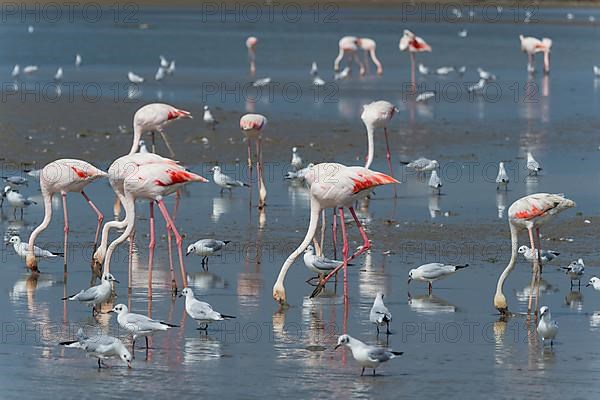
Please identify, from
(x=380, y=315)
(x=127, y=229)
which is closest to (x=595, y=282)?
(x=380, y=315)

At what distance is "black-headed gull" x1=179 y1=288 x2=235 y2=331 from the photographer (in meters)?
11.0

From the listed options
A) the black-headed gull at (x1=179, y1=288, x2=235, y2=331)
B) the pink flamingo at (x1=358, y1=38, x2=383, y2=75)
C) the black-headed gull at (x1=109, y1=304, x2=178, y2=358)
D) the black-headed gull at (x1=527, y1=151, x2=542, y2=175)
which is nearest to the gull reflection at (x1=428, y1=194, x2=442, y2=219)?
the black-headed gull at (x1=527, y1=151, x2=542, y2=175)

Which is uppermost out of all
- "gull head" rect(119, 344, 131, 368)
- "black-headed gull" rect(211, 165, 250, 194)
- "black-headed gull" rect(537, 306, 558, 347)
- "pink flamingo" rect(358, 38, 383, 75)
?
"pink flamingo" rect(358, 38, 383, 75)

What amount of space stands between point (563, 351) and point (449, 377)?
1.22 meters

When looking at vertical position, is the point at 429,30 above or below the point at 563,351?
above

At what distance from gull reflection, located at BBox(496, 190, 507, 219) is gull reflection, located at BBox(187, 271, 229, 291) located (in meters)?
4.49

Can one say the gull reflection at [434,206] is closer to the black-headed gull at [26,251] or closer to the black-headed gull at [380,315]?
the black-headed gull at [26,251]

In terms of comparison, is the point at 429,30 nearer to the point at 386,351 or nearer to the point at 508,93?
the point at 508,93

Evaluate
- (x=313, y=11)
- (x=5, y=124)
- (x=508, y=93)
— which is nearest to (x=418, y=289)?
(x=5, y=124)

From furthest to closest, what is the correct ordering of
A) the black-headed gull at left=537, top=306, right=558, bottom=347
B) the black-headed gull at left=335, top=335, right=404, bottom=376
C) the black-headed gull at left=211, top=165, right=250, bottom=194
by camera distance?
the black-headed gull at left=211, top=165, right=250, bottom=194
the black-headed gull at left=537, top=306, right=558, bottom=347
the black-headed gull at left=335, top=335, right=404, bottom=376

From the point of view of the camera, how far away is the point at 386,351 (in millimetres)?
9859

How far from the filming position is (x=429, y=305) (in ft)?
40.0

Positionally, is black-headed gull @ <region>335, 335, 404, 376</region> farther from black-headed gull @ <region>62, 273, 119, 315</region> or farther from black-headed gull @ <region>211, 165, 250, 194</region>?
black-headed gull @ <region>211, 165, 250, 194</region>

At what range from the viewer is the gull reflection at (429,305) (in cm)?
1196
